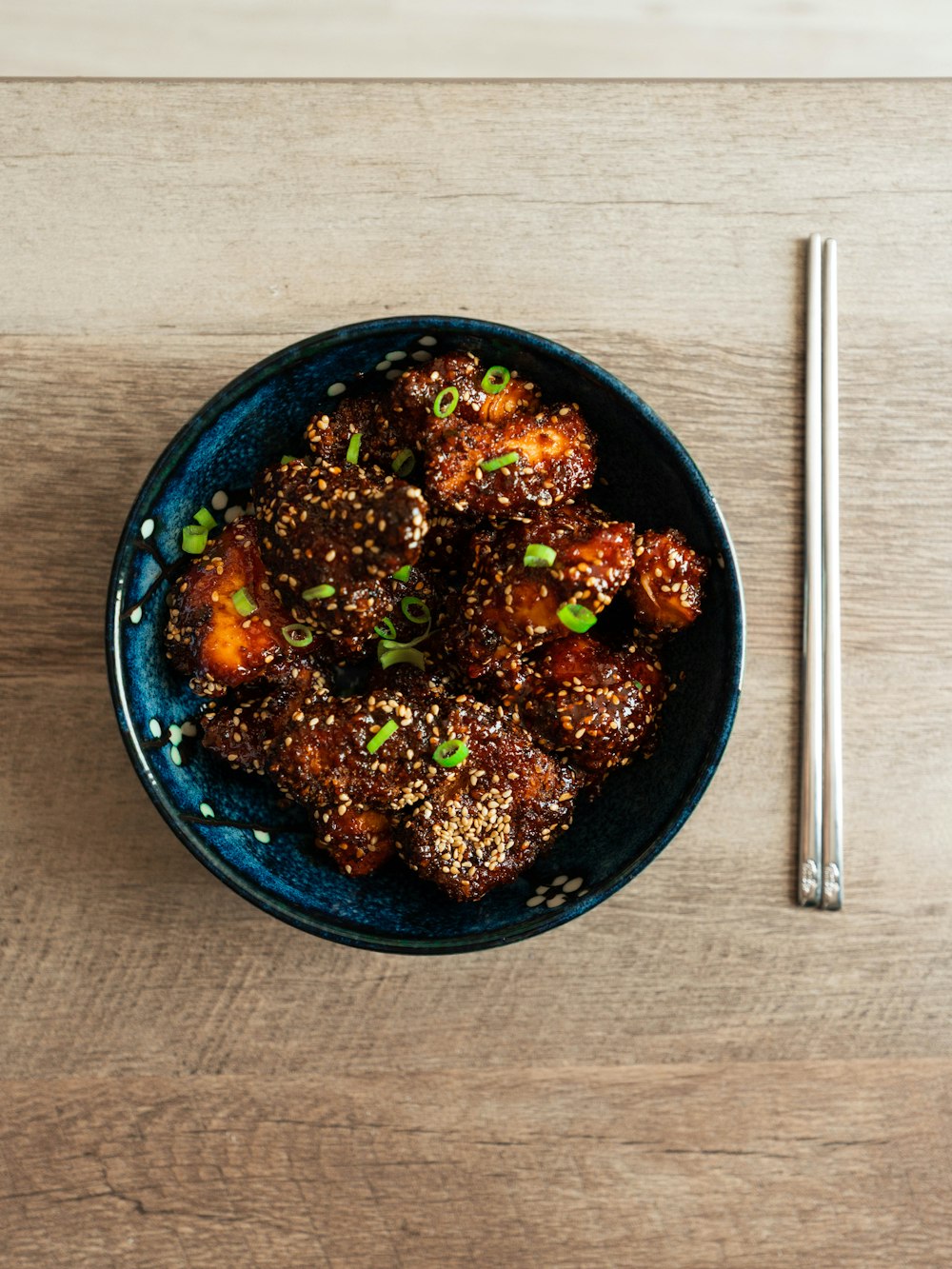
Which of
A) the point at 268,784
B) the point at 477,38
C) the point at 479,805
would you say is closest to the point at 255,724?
the point at 268,784

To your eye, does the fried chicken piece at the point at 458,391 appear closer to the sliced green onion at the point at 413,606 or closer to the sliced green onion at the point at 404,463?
the sliced green onion at the point at 404,463

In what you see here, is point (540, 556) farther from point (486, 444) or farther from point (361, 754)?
point (361, 754)

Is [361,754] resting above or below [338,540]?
below

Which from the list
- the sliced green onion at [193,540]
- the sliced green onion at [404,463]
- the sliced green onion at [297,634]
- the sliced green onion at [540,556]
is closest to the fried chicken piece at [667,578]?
the sliced green onion at [540,556]

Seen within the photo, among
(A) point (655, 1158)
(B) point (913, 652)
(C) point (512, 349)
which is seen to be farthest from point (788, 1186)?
(C) point (512, 349)

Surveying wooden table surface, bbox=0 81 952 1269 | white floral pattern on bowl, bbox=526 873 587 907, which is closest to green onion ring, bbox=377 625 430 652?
white floral pattern on bowl, bbox=526 873 587 907

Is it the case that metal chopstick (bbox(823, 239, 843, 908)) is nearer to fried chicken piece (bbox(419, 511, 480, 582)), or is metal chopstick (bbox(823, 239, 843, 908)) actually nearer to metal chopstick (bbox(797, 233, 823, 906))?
metal chopstick (bbox(797, 233, 823, 906))

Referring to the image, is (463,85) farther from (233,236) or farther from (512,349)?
(512,349)
